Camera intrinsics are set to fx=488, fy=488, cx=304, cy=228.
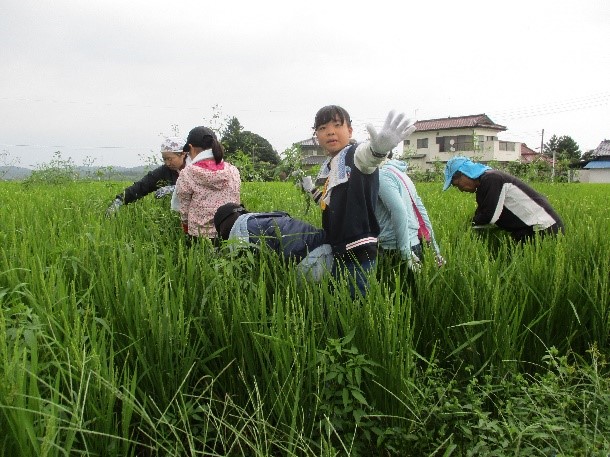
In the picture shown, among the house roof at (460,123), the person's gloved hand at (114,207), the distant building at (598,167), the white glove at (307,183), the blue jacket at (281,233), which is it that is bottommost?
the blue jacket at (281,233)

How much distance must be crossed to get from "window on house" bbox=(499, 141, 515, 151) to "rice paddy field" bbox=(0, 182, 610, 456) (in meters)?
40.5

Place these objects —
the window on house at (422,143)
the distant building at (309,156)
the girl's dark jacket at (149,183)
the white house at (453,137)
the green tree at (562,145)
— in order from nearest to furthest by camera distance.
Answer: the distant building at (309,156) < the girl's dark jacket at (149,183) < the white house at (453,137) < the window on house at (422,143) < the green tree at (562,145)

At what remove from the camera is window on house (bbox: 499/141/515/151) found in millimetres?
39250

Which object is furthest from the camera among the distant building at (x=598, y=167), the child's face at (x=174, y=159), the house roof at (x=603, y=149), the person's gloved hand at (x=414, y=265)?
the house roof at (x=603, y=149)

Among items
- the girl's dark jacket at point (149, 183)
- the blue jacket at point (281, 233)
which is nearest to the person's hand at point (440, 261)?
the blue jacket at point (281, 233)

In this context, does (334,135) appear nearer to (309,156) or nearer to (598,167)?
(309,156)

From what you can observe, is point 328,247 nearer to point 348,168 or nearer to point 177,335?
point 348,168

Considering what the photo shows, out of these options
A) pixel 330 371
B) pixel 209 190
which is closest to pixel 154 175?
pixel 209 190

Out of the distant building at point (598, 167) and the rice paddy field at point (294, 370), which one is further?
the distant building at point (598, 167)

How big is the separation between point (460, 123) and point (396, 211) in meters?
36.8

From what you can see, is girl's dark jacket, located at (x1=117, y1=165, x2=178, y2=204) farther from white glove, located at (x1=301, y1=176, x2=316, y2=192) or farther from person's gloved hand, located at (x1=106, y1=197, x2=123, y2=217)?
white glove, located at (x1=301, y1=176, x2=316, y2=192)

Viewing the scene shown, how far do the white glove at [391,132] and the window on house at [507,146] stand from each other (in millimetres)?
40575

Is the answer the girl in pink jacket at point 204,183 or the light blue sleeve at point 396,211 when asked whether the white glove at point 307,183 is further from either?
the light blue sleeve at point 396,211

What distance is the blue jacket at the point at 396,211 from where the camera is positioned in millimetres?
2340
